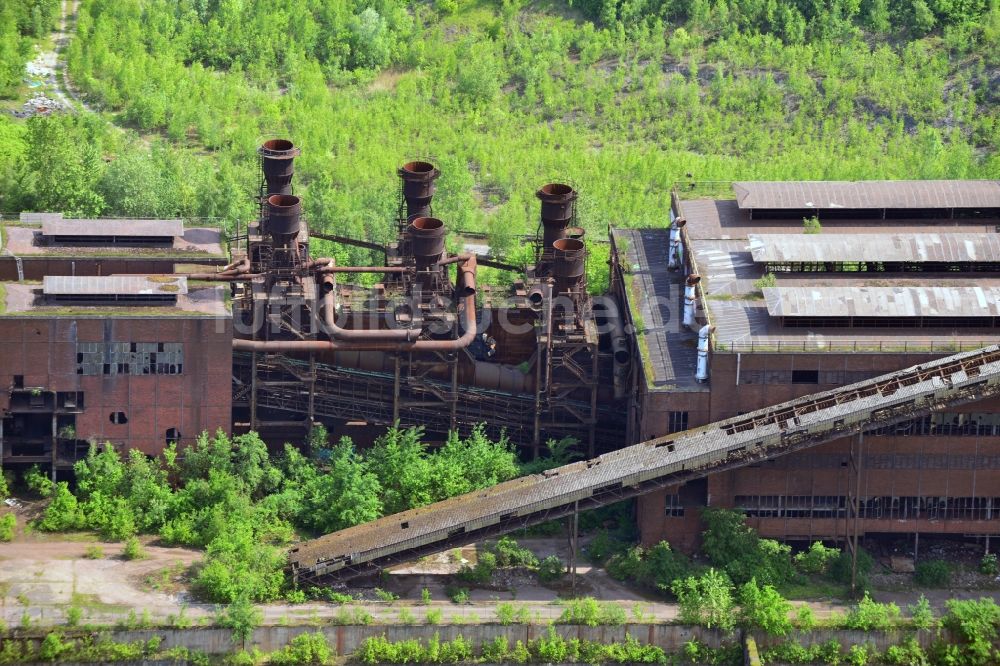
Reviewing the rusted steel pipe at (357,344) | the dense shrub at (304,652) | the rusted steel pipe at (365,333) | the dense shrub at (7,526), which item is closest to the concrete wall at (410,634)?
the dense shrub at (304,652)

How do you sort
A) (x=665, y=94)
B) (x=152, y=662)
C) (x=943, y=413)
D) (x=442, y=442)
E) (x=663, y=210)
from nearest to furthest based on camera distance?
(x=152, y=662)
(x=943, y=413)
(x=442, y=442)
(x=663, y=210)
(x=665, y=94)

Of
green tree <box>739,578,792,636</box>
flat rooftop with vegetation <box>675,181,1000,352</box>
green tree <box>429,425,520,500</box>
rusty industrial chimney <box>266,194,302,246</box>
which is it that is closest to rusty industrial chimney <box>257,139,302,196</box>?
rusty industrial chimney <box>266,194,302,246</box>

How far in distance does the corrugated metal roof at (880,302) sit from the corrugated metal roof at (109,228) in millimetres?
36778

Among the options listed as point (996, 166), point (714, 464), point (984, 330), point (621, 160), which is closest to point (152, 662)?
point (714, 464)

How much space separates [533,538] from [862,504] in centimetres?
1856

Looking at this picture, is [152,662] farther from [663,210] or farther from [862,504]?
[663,210]

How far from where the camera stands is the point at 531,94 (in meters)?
178

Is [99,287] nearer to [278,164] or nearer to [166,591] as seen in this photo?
[278,164]

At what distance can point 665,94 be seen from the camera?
7013 inches

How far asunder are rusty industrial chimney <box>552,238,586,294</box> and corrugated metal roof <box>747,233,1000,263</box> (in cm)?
1013

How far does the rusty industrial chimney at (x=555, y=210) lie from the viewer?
134375 millimetres

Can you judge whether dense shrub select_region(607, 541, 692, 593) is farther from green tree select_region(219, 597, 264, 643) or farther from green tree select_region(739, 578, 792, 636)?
green tree select_region(219, 597, 264, 643)

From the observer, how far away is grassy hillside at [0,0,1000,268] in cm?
16438

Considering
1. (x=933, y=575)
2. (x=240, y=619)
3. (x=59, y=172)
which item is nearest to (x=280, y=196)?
(x=240, y=619)
